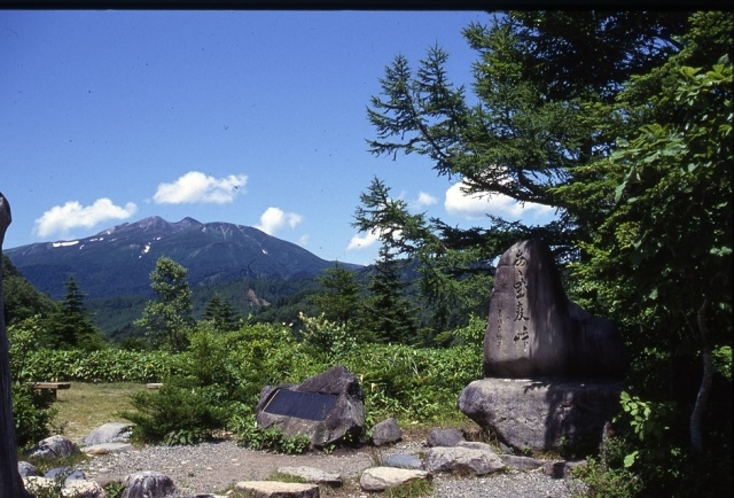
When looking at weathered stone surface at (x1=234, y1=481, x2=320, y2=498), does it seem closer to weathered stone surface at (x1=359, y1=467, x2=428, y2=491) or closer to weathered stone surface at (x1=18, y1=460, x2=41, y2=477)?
weathered stone surface at (x1=359, y1=467, x2=428, y2=491)

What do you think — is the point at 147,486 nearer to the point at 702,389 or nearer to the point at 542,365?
the point at 542,365

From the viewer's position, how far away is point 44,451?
8.29m

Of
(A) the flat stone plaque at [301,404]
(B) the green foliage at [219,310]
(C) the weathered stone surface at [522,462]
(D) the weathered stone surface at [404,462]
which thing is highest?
(B) the green foliage at [219,310]

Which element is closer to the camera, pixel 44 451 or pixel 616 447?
pixel 616 447

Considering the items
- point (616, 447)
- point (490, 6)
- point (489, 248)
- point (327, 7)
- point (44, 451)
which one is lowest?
point (44, 451)

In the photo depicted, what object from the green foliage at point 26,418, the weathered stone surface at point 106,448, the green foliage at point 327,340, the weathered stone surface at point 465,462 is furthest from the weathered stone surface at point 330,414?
the green foliage at point 327,340

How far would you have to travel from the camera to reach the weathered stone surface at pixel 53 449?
8.23m

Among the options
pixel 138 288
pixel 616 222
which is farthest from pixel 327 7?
pixel 138 288

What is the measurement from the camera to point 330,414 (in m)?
8.82

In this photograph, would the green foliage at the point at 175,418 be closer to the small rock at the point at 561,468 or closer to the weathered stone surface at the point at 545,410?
the weathered stone surface at the point at 545,410

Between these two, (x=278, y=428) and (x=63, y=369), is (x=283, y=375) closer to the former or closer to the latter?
(x=278, y=428)

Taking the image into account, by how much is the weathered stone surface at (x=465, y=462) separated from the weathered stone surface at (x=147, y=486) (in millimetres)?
2684

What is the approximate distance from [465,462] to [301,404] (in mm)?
2753

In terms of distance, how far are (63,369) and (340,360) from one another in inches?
329
